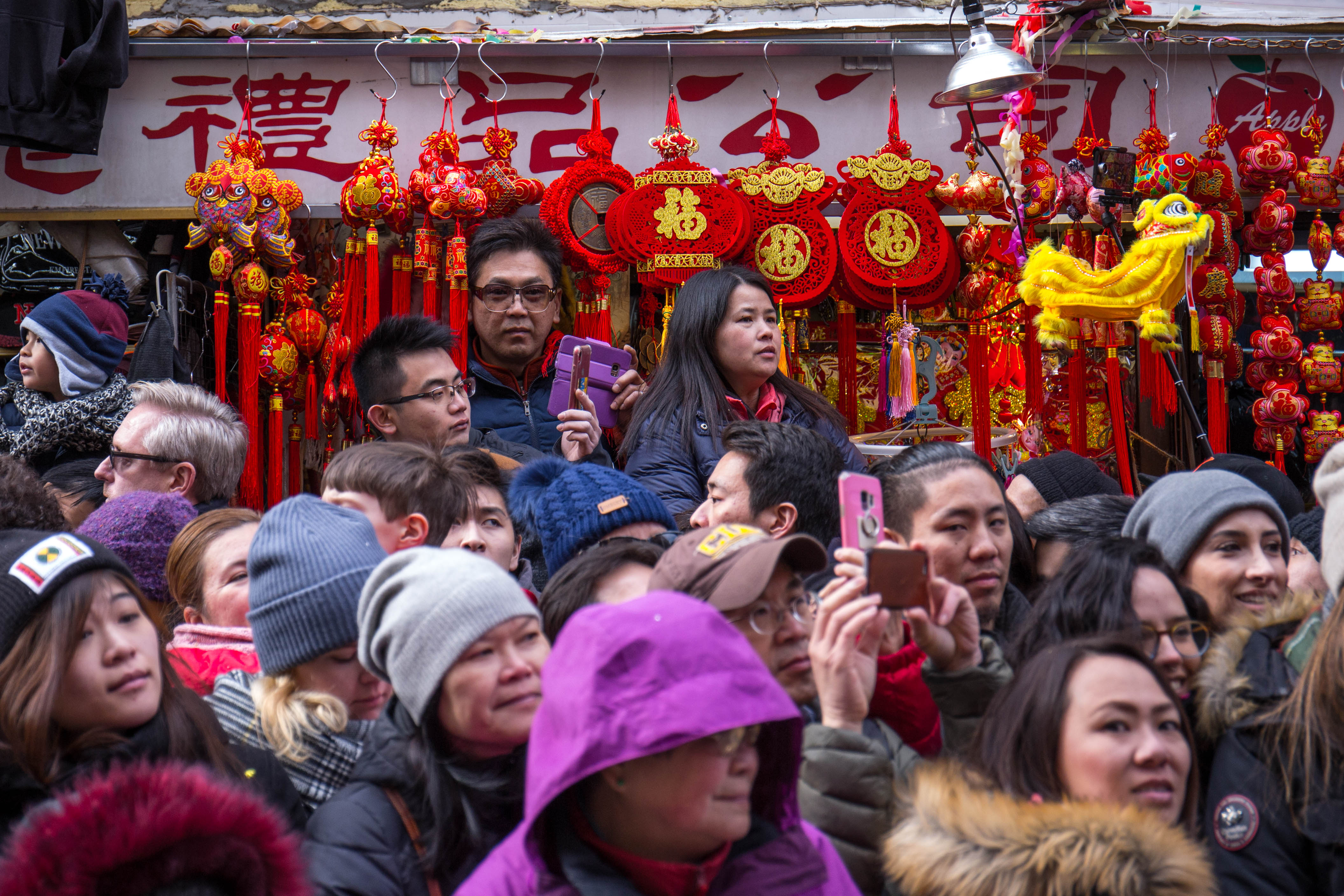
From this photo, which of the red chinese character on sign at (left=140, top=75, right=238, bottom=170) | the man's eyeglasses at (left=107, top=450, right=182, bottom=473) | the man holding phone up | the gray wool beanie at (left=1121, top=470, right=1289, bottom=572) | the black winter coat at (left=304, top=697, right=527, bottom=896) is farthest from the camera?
the red chinese character on sign at (left=140, top=75, right=238, bottom=170)

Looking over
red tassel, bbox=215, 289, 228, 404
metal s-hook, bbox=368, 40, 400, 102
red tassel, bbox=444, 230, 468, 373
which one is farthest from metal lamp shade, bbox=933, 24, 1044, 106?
red tassel, bbox=215, 289, 228, 404

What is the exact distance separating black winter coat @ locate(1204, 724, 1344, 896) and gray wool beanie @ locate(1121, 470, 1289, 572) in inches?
26.1

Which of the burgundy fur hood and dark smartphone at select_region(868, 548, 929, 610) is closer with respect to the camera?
the burgundy fur hood

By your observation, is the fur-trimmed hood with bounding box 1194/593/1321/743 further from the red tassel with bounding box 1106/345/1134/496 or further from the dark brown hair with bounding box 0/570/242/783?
the red tassel with bounding box 1106/345/1134/496

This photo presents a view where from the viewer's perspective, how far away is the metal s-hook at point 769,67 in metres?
4.41

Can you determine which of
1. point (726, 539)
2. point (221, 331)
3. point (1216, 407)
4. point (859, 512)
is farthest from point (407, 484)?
point (1216, 407)

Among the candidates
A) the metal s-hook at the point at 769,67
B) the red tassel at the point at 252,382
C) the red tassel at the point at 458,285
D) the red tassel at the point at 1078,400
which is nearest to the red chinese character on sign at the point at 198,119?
Answer: the red tassel at the point at 252,382

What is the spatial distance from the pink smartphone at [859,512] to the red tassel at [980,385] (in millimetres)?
2369

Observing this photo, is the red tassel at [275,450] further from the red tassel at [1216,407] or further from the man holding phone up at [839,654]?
the red tassel at [1216,407]

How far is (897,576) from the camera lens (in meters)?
1.76

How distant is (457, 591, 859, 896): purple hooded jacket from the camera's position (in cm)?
132

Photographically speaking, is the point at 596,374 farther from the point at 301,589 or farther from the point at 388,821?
the point at 388,821

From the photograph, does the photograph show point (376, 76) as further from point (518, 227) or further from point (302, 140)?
point (518, 227)

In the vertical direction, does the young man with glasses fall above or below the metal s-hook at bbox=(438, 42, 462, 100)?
below
